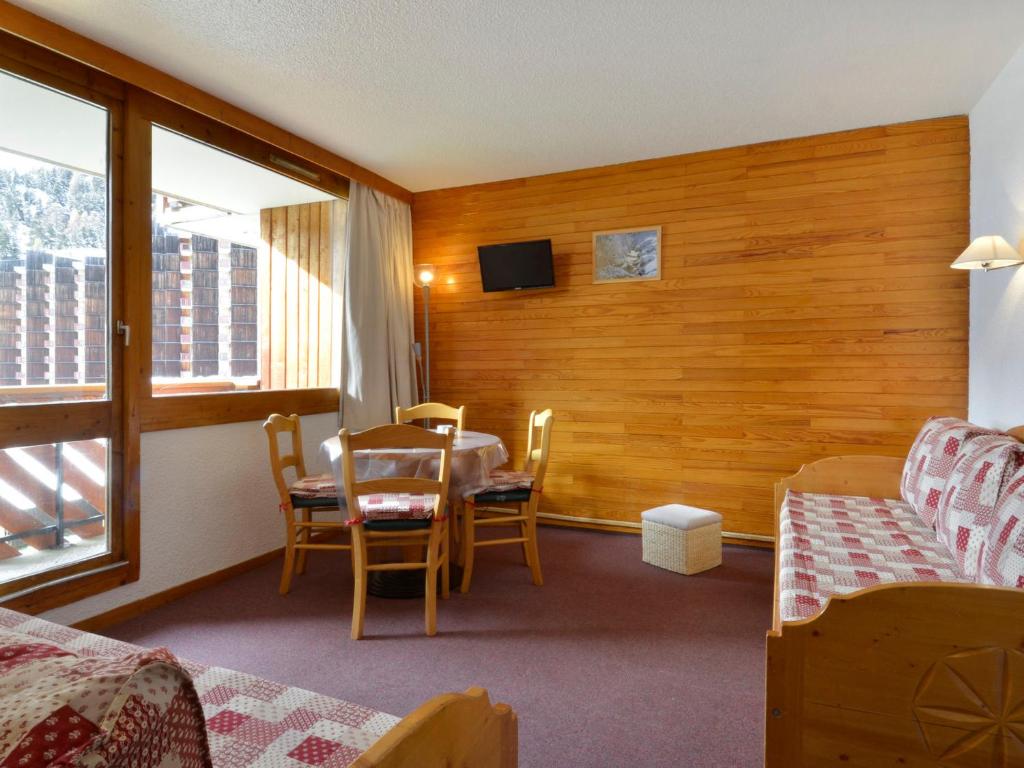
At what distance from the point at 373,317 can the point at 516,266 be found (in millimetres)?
1064

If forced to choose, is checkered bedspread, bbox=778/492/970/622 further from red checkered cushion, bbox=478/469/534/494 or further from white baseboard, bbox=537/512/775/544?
red checkered cushion, bbox=478/469/534/494

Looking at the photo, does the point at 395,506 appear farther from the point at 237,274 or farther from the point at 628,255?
the point at 628,255

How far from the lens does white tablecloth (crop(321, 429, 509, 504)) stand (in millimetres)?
2758

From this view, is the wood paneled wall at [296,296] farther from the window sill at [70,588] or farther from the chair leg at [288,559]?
the window sill at [70,588]

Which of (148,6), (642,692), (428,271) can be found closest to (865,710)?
(642,692)

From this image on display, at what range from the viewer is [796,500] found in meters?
2.90

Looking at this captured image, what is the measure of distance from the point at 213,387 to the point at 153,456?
0.61 metres

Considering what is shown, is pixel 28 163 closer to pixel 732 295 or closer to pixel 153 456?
pixel 153 456

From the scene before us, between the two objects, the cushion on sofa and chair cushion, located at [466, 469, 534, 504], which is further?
chair cushion, located at [466, 469, 534, 504]

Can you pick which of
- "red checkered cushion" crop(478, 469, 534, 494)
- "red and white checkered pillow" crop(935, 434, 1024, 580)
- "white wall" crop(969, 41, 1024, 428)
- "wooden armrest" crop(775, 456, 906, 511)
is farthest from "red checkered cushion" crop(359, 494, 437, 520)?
"white wall" crop(969, 41, 1024, 428)

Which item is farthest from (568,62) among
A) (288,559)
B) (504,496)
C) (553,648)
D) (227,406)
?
(288,559)

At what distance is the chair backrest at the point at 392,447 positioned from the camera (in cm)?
250

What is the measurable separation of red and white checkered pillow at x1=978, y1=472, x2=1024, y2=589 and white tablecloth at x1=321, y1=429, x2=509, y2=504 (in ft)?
6.39

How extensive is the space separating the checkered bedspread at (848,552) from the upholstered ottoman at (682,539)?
62cm
